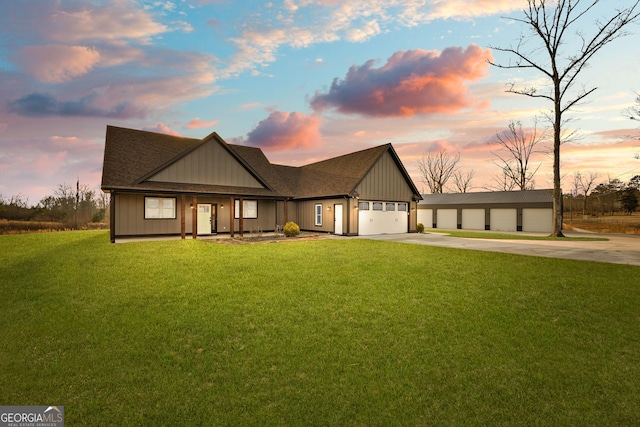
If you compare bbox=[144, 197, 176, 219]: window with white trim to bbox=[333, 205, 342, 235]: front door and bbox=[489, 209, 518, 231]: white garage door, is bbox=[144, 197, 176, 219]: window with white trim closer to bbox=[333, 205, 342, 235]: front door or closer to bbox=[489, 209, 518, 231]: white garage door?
bbox=[333, 205, 342, 235]: front door

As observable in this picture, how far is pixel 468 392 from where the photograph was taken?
4.48m

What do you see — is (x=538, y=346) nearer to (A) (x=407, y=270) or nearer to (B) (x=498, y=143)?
(A) (x=407, y=270)

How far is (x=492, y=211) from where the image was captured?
3334 centimetres

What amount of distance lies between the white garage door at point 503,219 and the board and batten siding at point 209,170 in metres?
25.9

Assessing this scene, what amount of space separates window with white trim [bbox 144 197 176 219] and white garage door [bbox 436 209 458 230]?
30194 millimetres

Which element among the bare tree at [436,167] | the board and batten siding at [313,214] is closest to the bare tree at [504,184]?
the bare tree at [436,167]

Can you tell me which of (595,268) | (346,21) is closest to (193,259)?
(346,21)

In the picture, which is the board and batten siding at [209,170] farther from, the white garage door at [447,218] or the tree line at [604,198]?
the tree line at [604,198]

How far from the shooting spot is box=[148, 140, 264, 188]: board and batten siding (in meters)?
19.2

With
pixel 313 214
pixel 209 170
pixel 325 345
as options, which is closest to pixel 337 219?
pixel 313 214

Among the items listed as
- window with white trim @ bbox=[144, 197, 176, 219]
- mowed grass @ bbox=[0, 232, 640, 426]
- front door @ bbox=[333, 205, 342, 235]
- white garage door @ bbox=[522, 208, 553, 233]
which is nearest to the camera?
mowed grass @ bbox=[0, 232, 640, 426]

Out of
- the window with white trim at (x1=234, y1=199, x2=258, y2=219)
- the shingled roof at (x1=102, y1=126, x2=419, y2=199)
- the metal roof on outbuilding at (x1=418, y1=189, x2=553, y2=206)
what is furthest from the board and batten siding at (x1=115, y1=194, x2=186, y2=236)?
the metal roof on outbuilding at (x1=418, y1=189, x2=553, y2=206)

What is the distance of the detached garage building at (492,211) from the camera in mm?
30516

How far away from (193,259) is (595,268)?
14.5m
